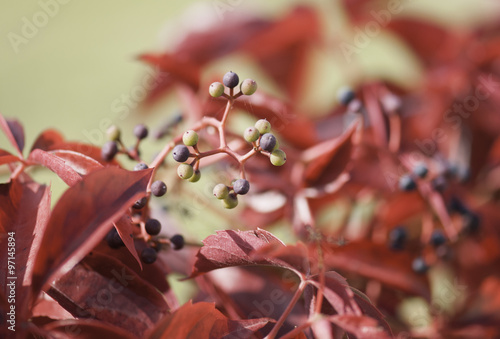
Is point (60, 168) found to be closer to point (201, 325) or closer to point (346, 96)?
point (201, 325)

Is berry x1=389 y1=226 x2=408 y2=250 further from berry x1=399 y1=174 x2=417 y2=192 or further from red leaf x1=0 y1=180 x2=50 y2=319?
red leaf x1=0 y1=180 x2=50 y2=319

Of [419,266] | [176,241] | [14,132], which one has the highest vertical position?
[14,132]

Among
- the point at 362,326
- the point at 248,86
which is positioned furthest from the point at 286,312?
the point at 248,86

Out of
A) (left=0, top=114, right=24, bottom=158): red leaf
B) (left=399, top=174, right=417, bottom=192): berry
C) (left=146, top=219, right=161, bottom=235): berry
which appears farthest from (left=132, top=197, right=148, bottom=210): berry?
(left=399, top=174, right=417, bottom=192): berry

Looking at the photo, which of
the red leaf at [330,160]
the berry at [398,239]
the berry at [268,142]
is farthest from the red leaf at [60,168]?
the berry at [398,239]

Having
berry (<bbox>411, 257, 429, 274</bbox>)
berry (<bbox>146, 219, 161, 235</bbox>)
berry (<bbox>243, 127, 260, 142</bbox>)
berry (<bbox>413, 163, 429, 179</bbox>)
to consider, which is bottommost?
berry (<bbox>411, 257, 429, 274</bbox>)

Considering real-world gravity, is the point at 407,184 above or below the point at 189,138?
below
